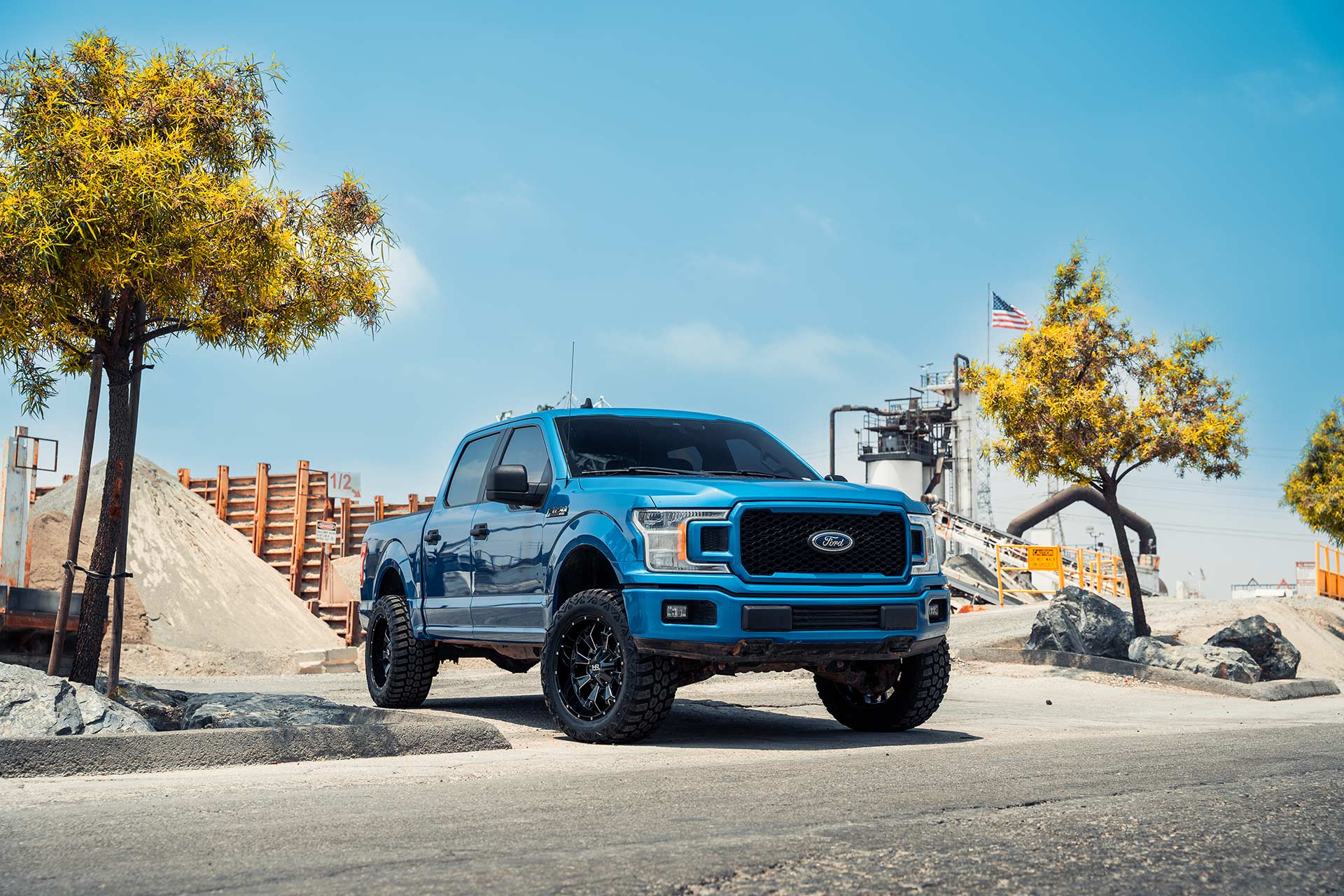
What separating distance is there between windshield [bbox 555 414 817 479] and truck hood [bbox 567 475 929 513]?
34 centimetres

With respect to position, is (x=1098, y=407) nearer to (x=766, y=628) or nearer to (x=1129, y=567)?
(x=1129, y=567)

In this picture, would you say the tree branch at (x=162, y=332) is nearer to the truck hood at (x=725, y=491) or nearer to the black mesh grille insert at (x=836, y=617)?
the truck hood at (x=725, y=491)

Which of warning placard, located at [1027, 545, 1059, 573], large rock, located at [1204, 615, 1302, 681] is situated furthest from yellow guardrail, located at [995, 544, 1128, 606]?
large rock, located at [1204, 615, 1302, 681]

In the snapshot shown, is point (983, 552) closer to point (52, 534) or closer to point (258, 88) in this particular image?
point (52, 534)

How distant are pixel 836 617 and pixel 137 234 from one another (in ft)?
17.8

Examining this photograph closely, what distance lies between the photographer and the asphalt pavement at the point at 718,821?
136 inches

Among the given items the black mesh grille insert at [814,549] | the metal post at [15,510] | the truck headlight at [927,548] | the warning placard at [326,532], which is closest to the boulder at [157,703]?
the black mesh grille insert at [814,549]

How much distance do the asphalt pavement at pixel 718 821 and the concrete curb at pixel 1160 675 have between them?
22.7ft

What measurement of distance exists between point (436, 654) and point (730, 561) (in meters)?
3.64

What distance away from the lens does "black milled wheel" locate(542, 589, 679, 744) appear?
7105 millimetres

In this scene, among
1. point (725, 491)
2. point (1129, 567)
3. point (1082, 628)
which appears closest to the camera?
point (725, 491)

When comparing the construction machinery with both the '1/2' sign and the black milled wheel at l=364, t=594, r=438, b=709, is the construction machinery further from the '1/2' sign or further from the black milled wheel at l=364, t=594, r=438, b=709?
the black milled wheel at l=364, t=594, r=438, b=709

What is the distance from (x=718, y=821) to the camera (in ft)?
14.3

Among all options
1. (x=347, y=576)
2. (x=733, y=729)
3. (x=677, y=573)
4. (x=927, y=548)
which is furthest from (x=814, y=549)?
(x=347, y=576)
